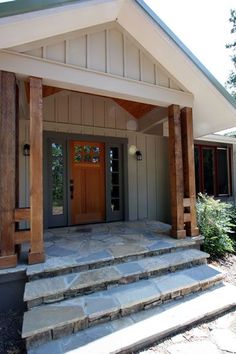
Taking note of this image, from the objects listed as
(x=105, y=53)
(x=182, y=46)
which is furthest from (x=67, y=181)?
(x=182, y=46)

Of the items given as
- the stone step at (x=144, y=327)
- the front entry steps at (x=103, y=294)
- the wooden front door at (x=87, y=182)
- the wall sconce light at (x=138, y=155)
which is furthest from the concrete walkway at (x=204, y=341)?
the wall sconce light at (x=138, y=155)

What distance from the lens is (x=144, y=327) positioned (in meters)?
2.16

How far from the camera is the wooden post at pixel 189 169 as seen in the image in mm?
3926

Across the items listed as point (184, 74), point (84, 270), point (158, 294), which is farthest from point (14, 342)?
point (184, 74)

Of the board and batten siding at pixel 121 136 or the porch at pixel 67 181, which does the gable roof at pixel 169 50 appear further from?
the board and batten siding at pixel 121 136

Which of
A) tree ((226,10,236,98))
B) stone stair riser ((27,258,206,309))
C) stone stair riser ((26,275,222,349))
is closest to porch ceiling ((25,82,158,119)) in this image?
stone stair riser ((27,258,206,309))

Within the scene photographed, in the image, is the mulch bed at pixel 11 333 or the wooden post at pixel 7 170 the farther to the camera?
the wooden post at pixel 7 170

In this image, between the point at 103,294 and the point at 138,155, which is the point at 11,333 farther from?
the point at 138,155

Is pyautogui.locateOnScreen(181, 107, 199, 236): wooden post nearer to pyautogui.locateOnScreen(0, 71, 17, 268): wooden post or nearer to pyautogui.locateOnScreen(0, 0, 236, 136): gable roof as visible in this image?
pyautogui.locateOnScreen(0, 0, 236, 136): gable roof

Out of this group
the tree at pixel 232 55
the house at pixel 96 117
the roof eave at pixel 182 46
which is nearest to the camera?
the house at pixel 96 117

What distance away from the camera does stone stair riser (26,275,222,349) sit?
195cm

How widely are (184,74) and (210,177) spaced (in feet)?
15.6

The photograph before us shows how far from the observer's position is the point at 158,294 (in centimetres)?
254

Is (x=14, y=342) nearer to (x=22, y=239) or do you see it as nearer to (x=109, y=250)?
(x=22, y=239)
